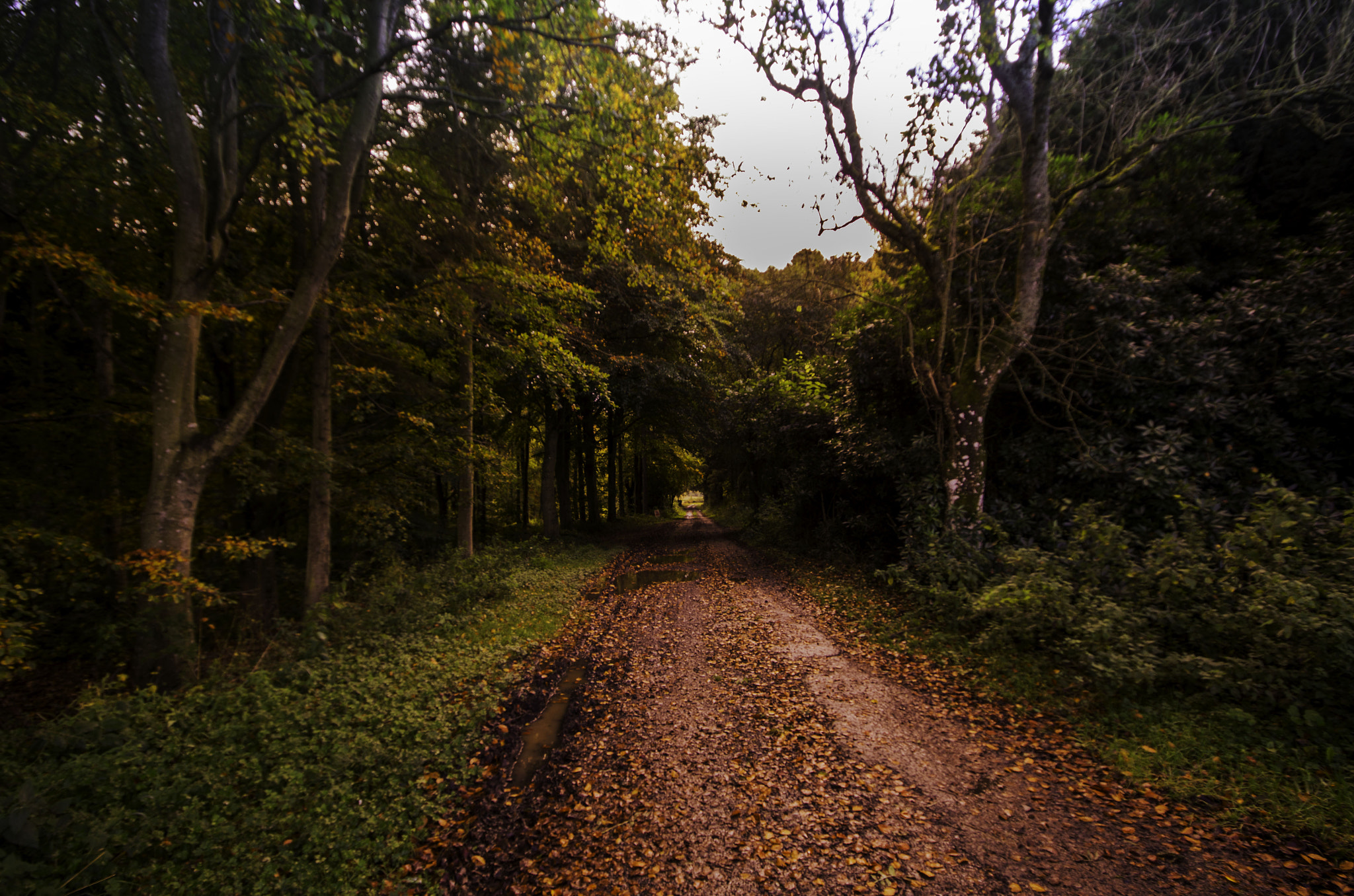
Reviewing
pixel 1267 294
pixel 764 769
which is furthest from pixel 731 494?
pixel 764 769

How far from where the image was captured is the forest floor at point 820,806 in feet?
10.6

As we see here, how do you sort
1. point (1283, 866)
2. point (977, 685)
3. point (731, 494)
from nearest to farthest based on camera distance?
point (1283, 866) < point (977, 685) < point (731, 494)

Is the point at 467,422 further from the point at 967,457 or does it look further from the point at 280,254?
the point at 967,457

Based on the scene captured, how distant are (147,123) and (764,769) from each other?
10.2 meters

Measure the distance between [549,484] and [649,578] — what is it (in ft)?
23.2

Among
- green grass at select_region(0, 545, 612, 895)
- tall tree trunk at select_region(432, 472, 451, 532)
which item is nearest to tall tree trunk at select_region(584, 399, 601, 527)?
tall tree trunk at select_region(432, 472, 451, 532)

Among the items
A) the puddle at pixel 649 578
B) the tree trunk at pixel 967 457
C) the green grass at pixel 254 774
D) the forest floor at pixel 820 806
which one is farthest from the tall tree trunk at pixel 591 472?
the forest floor at pixel 820 806

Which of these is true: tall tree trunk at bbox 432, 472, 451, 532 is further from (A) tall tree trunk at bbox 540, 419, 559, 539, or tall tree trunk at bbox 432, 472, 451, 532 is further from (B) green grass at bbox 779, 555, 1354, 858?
(B) green grass at bbox 779, 555, 1354, 858

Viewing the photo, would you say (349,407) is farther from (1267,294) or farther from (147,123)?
(1267,294)

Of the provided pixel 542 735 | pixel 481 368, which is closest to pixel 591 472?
pixel 481 368

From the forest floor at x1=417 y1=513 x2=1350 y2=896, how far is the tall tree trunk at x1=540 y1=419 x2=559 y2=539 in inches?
470

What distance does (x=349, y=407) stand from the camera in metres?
10.7

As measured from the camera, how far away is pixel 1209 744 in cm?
425

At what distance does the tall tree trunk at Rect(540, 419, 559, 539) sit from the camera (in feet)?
59.5
